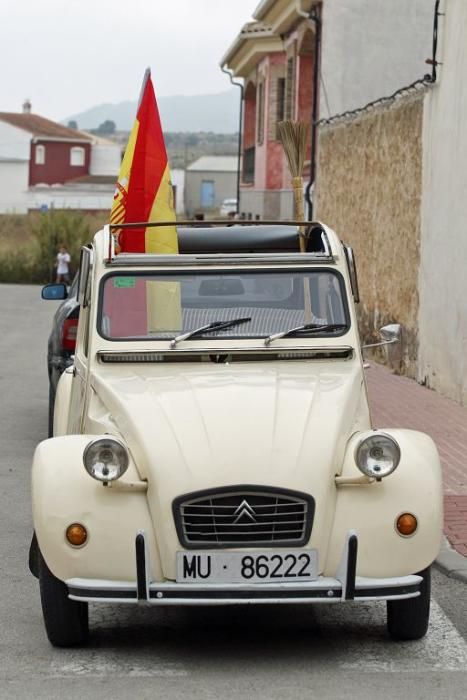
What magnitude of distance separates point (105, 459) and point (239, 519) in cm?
63

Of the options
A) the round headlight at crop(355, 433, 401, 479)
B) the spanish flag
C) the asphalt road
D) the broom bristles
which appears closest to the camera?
the asphalt road

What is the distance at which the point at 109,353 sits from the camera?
23.4 feet

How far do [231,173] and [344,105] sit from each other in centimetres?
8817

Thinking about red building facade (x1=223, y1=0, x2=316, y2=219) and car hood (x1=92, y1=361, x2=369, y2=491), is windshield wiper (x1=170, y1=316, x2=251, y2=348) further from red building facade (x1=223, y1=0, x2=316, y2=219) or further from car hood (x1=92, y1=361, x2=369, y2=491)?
red building facade (x1=223, y1=0, x2=316, y2=219)

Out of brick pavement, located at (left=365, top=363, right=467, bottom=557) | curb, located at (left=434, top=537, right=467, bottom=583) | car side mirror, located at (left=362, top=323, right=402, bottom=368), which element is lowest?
brick pavement, located at (left=365, top=363, right=467, bottom=557)

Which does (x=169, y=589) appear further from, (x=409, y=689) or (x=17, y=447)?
(x=17, y=447)

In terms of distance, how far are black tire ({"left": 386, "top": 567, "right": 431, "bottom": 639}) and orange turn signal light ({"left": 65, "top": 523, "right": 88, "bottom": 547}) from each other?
140 cm

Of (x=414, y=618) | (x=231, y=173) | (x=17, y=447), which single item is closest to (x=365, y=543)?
(x=414, y=618)

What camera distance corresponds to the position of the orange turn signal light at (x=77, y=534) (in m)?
5.94

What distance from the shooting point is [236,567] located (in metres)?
5.86

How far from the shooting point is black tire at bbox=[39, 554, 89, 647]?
242 inches

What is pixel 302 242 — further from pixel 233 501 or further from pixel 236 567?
pixel 236 567

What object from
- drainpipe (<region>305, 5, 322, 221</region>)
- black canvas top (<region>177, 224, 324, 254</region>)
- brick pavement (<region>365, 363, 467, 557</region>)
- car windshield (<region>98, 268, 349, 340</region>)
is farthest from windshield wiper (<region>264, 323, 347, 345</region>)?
drainpipe (<region>305, 5, 322, 221</region>)

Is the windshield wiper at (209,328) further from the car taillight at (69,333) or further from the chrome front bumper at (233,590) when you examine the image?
the car taillight at (69,333)
